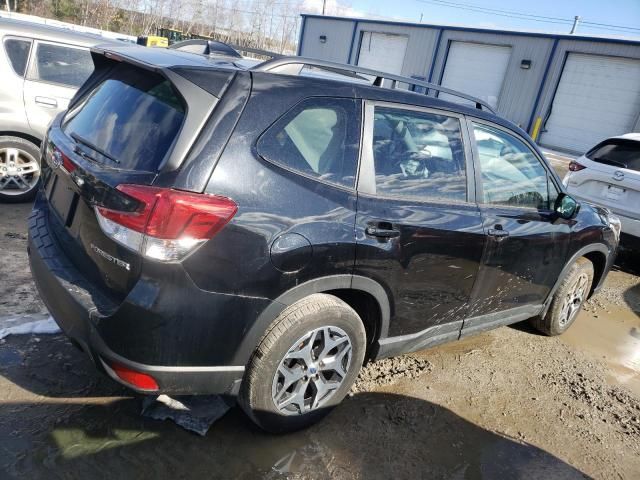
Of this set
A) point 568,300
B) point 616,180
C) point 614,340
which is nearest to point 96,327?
point 568,300

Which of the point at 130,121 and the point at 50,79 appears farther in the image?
the point at 50,79

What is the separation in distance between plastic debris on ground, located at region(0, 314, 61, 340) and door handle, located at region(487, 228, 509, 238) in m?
2.80

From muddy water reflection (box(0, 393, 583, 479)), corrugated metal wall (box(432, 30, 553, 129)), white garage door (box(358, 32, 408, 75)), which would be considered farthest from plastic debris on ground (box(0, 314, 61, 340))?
white garage door (box(358, 32, 408, 75))

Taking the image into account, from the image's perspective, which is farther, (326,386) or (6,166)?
(6,166)

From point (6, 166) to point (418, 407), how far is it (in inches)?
182

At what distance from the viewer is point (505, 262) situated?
3430mm

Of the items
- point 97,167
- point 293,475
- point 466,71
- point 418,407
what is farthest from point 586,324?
point 466,71

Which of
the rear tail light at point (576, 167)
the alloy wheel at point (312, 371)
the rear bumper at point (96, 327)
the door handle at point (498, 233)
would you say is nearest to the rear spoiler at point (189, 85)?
the rear bumper at point (96, 327)

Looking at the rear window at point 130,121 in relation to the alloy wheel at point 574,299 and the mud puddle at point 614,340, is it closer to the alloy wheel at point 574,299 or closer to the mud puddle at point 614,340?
the alloy wheel at point 574,299

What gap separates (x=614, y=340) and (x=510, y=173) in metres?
2.32

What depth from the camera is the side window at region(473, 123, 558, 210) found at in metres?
3.32

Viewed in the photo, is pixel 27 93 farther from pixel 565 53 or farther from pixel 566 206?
pixel 565 53

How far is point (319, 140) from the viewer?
2527mm

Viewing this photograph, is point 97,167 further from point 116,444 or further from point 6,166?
point 6,166
